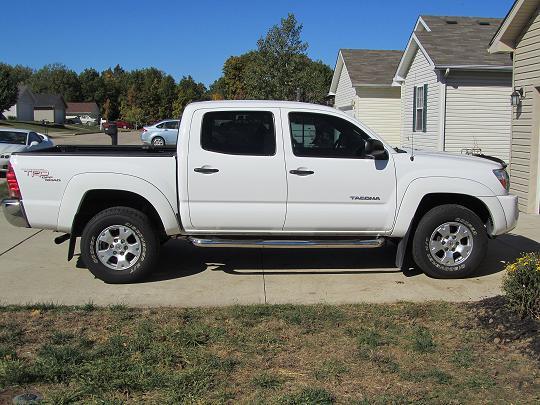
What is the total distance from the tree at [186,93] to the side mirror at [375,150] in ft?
204

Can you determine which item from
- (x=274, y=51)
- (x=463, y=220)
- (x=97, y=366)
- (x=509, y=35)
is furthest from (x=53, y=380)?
(x=274, y=51)

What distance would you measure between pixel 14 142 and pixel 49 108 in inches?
3444

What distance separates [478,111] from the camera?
1703 centimetres

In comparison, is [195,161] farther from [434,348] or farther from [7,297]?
[434,348]

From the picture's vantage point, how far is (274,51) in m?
27.1

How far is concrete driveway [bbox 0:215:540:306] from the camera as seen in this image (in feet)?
19.6

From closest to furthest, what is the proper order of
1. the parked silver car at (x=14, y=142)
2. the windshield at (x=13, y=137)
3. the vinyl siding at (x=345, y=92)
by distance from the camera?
the parked silver car at (x=14, y=142)
the windshield at (x=13, y=137)
the vinyl siding at (x=345, y=92)

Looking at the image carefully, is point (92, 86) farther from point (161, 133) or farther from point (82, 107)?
point (161, 133)

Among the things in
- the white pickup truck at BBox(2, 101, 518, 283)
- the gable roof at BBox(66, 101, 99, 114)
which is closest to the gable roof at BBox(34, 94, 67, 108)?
the gable roof at BBox(66, 101, 99, 114)

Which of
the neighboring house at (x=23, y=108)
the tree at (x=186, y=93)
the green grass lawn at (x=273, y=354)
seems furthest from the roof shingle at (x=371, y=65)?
the neighboring house at (x=23, y=108)

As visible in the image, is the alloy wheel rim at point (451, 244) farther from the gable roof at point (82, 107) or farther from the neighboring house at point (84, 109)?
the gable roof at point (82, 107)

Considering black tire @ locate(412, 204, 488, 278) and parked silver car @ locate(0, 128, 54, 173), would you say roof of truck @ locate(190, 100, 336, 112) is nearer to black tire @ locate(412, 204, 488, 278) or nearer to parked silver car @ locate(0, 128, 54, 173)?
black tire @ locate(412, 204, 488, 278)

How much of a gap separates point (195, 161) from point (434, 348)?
3.09 meters

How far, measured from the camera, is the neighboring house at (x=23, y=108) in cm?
9019
